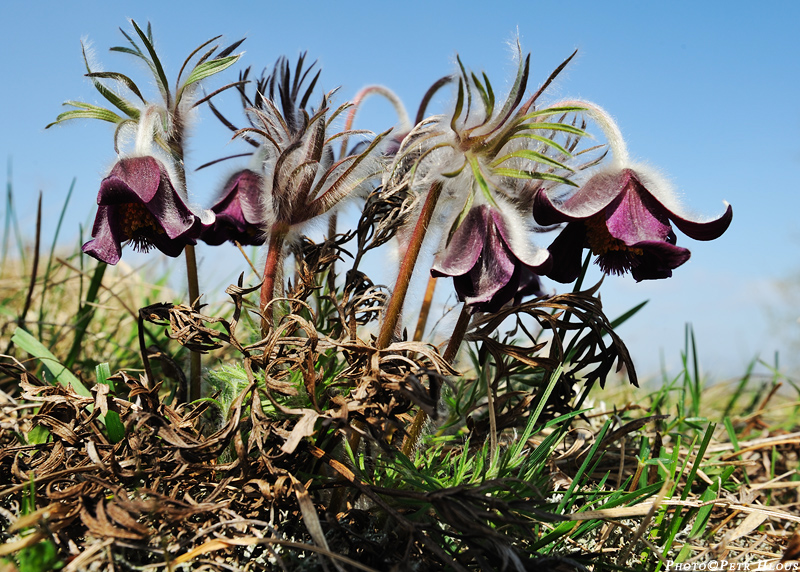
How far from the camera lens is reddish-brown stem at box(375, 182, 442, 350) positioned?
1414 mm

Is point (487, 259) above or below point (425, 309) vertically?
above

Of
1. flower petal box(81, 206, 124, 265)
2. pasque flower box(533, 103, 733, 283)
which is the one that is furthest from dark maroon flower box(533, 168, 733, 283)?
flower petal box(81, 206, 124, 265)

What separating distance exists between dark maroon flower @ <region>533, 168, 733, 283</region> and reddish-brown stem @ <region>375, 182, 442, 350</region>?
0.82 ft

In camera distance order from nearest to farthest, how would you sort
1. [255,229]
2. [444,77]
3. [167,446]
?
1. [167,446]
2. [255,229]
3. [444,77]

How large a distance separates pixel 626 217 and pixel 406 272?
0.53 m

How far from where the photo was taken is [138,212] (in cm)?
152

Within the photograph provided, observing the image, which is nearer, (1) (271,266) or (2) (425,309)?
(1) (271,266)

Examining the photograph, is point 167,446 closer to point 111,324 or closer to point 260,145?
point 260,145

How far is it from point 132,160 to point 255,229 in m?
0.37

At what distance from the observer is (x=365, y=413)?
1.24 m

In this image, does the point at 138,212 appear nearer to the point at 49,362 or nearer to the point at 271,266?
the point at 271,266

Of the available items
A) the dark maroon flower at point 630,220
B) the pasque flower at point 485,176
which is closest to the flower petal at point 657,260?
the dark maroon flower at point 630,220

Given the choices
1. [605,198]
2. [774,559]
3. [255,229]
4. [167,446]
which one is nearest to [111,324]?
[255,229]

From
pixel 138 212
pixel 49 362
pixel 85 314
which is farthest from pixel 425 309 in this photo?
pixel 85 314
